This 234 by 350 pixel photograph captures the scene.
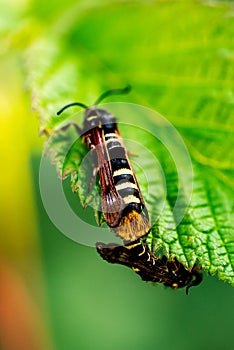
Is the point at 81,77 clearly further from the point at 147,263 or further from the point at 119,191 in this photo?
the point at 147,263

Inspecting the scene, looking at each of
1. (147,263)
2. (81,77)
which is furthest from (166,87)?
(147,263)

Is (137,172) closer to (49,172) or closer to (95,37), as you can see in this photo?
(95,37)

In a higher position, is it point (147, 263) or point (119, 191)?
point (119, 191)

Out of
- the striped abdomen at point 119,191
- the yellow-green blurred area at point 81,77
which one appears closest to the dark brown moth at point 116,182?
the striped abdomen at point 119,191

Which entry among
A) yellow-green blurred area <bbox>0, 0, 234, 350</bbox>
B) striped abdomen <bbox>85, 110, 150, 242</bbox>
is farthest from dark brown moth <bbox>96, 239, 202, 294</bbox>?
yellow-green blurred area <bbox>0, 0, 234, 350</bbox>

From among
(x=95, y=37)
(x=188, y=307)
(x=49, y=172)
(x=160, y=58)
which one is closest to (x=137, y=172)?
(x=160, y=58)

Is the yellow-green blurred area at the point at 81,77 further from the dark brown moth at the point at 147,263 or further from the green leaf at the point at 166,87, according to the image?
the dark brown moth at the point at 147,263
